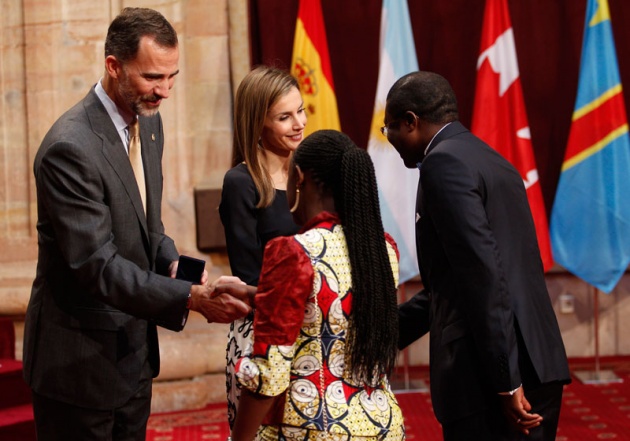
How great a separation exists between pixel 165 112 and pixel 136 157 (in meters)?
3.18

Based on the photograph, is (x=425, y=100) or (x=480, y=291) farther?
(x=425, y=100)

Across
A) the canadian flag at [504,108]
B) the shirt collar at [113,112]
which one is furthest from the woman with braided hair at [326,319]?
the canadian flag at [504,108]

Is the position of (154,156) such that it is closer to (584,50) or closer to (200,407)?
(200,407)

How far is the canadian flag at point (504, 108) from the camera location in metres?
6.12

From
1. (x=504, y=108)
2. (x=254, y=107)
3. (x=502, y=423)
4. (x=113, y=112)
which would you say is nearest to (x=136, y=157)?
(x=113, y=112)

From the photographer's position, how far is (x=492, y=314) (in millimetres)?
2607

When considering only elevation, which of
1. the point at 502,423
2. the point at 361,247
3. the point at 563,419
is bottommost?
the point at 563,419

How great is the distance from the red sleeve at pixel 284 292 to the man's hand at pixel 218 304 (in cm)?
47

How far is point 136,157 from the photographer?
3000 millimetres

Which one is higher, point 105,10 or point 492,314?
point 105,10

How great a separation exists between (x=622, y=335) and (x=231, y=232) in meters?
4.10

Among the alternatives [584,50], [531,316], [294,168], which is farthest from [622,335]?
[294,168]

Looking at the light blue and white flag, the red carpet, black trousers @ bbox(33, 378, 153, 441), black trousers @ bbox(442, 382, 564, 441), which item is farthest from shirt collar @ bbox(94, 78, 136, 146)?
the light blue and white flag

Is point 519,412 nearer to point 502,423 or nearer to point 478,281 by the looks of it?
point 502,423
